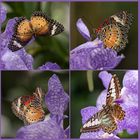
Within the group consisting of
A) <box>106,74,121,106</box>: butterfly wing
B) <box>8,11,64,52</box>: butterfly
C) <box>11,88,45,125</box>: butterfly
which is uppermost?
<box>8,11,64,52</box>: butterfly

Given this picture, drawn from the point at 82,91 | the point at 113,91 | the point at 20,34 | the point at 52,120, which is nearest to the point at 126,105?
the point at 113,91

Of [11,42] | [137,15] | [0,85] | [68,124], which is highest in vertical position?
[137,15]

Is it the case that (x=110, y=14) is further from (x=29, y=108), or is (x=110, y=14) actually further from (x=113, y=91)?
(x=29, y=108)

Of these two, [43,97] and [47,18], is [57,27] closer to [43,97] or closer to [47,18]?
[47,18]

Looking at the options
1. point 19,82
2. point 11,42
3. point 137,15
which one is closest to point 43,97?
point 19,82

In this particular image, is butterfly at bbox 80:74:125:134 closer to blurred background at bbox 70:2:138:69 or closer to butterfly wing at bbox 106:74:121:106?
butterfly wing at bbox 106:74:121:106

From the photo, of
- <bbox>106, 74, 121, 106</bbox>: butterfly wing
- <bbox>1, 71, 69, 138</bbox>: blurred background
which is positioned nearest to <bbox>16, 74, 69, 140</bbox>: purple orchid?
<bbox>1, 71, 69, 138</bbox>: blurred background

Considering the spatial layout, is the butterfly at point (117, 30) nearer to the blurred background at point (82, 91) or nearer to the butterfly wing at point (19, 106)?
the blurred background at point (82, 91)
